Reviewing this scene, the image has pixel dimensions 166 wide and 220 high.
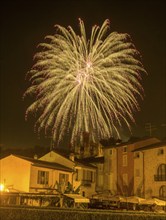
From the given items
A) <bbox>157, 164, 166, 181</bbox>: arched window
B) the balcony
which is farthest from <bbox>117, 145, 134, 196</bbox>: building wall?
<bbox>157, 164, 166, 181</bbox>: arched window

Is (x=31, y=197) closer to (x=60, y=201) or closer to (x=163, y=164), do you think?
(x=60, y=201)

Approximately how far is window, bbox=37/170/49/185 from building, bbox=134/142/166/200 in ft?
57.1

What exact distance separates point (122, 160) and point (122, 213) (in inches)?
1604

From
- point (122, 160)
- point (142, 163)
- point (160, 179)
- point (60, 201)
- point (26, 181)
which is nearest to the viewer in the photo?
point (60, 201)

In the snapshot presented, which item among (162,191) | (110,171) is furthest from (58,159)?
(162,191)

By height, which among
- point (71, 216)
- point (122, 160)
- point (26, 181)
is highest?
point (122, 160)

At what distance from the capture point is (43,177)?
5538 centimetres

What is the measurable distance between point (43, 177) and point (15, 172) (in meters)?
A: 3.87

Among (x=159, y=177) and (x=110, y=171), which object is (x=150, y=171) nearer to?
(x=159, y=177)

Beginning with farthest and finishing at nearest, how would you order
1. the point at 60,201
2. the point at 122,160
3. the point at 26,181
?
the point at 122,160
the point at 26,181
the point at 60,201

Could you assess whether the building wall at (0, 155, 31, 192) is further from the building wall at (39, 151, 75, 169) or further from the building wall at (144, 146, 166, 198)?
the building wall at (144, 146, 166, 198)

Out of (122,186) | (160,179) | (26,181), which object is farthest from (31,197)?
(122,186)

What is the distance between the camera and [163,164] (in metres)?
62.6

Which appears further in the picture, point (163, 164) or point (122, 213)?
point (163, 164)
